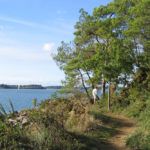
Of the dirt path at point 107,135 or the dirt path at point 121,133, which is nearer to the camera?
the dirt path at point 107,135

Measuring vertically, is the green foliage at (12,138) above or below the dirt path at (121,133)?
above

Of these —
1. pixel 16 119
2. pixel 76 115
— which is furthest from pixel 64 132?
pixel 76 115

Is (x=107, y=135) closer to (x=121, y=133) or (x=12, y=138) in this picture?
(x=121, y=133)

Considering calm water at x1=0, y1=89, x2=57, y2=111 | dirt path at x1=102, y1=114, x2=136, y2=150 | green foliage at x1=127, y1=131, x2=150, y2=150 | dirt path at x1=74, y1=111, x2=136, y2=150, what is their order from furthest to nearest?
calm water at x1=0, y1=89, x2=57, y2=111 → dirt path at x1=102, y1=114, x2=136, y2=150 → dirt path at x1=74, y1=111, x2=136, y2=150 → green foliage at x1=127, y1=131, x2=150, y2=150

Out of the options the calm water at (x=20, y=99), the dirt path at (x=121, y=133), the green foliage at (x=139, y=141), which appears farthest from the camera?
the calm water at (x=20, y=99)

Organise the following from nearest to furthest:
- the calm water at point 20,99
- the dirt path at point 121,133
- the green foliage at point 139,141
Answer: the green foliage at point 139,141 → the dirt path at point 121,133 → the calm water at point 20,99

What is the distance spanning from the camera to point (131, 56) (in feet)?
98.7

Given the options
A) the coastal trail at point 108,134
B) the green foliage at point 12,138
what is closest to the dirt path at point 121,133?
the coastal trail at point 108,134

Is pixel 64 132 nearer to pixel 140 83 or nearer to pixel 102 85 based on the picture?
pixel 140 83

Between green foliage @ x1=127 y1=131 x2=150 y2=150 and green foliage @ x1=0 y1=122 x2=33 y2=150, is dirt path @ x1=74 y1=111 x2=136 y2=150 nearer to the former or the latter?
green foliage @ x1=127 y1=131 x2=150 y2=150

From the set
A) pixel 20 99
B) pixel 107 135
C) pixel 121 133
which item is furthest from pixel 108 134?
pixel 20 99

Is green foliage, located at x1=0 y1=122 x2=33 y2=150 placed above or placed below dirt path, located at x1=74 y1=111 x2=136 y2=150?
above

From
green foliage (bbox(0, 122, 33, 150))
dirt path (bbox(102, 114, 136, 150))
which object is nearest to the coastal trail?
dirt path (bbox(102, 114, 136, 150))

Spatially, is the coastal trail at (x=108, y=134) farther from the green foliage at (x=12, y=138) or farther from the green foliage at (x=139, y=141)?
the green foliage at (x=12, y=138)
